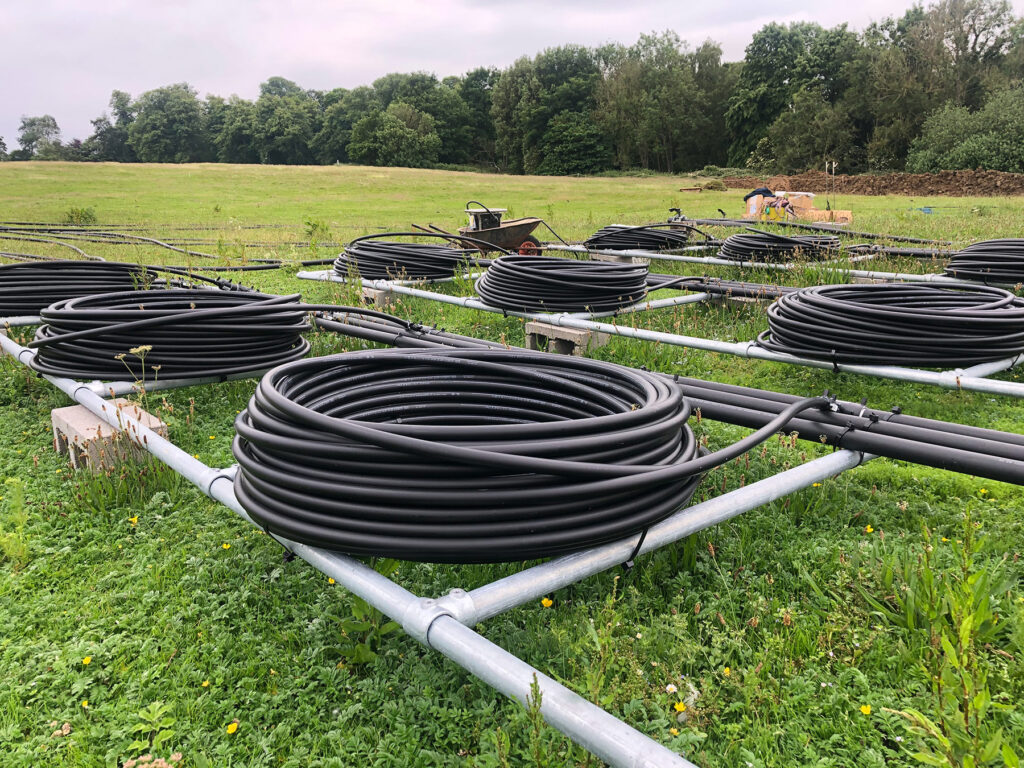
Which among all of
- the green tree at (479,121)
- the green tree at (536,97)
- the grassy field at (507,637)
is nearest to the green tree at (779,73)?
the green tree at (536,97)

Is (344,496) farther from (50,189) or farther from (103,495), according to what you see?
(50,189)

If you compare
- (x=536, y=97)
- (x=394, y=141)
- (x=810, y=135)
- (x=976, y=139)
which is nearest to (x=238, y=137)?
(x=394, y=141)

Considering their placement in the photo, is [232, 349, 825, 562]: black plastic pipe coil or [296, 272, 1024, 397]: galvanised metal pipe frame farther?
[296, 272, 1024, 397]: galvanised metal pipe frame

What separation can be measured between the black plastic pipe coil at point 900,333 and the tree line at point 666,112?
110ft

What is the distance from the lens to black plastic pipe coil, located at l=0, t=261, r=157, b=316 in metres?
4.89

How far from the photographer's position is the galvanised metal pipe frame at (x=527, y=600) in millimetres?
1257

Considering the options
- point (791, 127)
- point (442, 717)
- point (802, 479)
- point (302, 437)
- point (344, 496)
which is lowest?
point (442, 717)

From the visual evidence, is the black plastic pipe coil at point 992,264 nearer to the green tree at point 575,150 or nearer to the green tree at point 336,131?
the green tree at point 575,150

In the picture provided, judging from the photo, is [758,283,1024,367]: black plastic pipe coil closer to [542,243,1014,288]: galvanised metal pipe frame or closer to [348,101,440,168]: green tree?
[542,243,1014,288]: galvanised metal pipe frame

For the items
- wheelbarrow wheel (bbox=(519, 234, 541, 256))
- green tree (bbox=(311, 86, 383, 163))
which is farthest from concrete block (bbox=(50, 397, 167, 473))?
green tree (bbox=(311, 86, 383, 163))

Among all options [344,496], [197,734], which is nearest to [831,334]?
[344,496]

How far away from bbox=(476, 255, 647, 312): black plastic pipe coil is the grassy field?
1.96 metres

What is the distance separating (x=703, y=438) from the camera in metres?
3.38

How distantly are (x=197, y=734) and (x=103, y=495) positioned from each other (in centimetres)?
157
